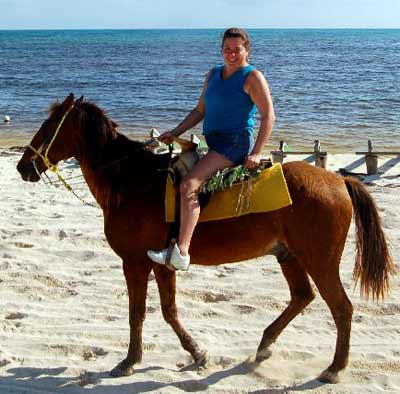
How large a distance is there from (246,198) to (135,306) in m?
1.18

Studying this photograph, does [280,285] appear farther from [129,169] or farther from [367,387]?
[129,169]

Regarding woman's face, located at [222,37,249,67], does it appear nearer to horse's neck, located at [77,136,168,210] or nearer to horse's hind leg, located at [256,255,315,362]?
horse's neck, located at [77,136,168,210]

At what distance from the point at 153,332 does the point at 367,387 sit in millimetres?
1842

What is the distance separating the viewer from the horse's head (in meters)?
4.47

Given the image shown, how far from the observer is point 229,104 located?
14.0ft

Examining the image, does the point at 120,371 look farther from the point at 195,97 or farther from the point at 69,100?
the point at 195,97

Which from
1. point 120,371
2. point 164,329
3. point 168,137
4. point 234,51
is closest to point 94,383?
point 120,371

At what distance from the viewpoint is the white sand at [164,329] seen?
447 cm

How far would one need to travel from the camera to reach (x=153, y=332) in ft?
17.2

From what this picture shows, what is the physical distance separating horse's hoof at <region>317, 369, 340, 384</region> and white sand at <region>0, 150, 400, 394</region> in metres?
0.05

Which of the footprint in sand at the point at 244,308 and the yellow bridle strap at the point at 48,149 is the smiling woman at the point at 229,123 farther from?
the footprint in sand at the point at 244,308

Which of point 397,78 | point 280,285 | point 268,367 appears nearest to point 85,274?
point 280,285

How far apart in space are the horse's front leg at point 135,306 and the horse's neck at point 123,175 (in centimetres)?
49

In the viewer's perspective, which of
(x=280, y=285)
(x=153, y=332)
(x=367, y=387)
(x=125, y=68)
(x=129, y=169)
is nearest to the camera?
(x=367, y=387)
